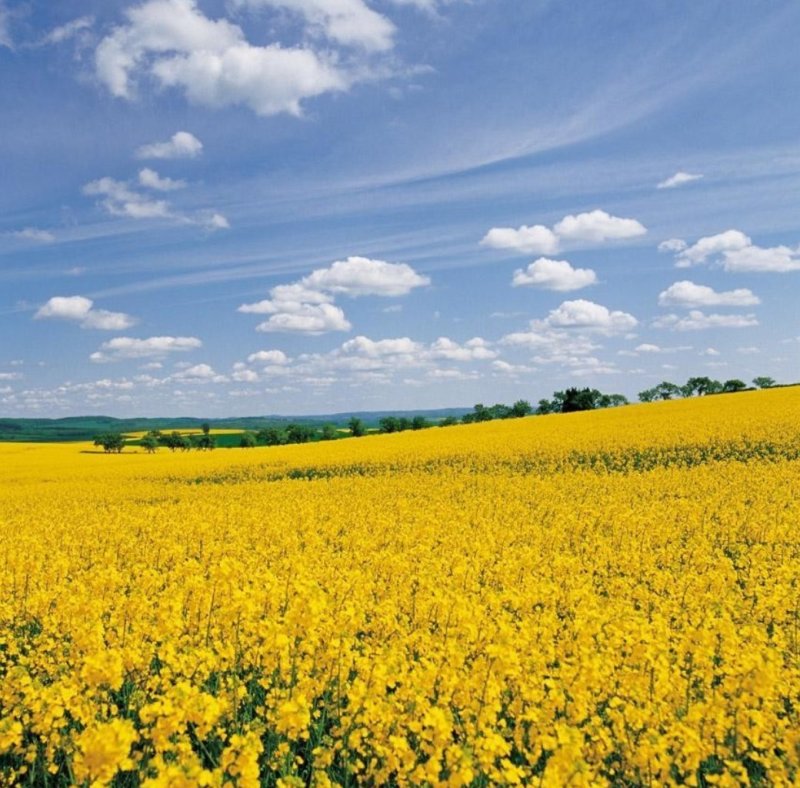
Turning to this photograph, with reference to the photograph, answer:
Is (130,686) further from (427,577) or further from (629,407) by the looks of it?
(629,407)

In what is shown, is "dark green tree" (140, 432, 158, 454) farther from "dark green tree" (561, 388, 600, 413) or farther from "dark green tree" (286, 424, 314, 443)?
"dark green tree" (561, 388, 600, 413)

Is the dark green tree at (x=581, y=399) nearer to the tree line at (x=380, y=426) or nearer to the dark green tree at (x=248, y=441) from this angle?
the tree line at (x=380, y=426)

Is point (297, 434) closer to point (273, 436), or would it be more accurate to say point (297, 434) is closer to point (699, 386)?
point (273, 436)

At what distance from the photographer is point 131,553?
465 inches

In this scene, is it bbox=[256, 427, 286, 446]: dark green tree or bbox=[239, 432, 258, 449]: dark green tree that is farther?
bbox=[239, 432, 258, 449]: dark green tree

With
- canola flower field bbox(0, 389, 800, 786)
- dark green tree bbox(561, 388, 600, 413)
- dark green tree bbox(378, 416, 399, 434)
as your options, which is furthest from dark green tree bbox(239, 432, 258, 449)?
canola flower field bbox(0, 389, 800, 786)

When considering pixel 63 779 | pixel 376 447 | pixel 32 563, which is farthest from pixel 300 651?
pixel 376 447

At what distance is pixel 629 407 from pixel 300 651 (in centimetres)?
5448

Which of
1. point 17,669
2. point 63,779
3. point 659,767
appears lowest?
point 63,779

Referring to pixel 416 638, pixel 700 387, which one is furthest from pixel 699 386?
pixel 416 638

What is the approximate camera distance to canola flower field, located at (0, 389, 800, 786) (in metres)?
4.00

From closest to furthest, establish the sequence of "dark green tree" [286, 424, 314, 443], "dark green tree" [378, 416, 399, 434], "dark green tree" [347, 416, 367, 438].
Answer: "dark green tree" [286, 424, 314, 443]
"dark green tree" [347, 416, 367, 438]
"dark green tree" [378, 416, 399, 434]

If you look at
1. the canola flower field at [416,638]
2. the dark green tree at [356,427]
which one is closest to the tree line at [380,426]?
the dark green tree at [356,427]

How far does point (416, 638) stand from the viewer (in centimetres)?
622
